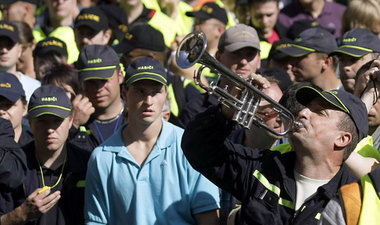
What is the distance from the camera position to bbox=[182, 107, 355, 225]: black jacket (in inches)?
202

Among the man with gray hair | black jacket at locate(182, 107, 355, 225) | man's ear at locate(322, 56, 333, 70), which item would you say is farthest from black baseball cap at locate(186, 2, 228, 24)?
black jacket at locate(182, 107, 355, 225)

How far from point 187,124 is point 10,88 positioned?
88.5 inches

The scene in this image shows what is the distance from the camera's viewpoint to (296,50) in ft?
27.6

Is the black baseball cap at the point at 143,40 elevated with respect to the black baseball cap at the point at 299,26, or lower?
elevated

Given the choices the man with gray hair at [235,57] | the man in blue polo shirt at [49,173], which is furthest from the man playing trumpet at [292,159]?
the man with gray hair at [235,57]

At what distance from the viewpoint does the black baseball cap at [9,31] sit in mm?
8992

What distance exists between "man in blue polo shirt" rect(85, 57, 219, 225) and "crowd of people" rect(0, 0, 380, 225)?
0.01 meters

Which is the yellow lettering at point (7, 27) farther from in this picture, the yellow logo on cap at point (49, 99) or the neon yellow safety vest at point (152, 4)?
the neon yellow safety vest at point (152, 4)

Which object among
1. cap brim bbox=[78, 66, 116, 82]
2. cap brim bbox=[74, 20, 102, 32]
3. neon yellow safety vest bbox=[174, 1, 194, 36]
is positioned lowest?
neon yellow safety vest bbox=[174, 1, 194, 36]

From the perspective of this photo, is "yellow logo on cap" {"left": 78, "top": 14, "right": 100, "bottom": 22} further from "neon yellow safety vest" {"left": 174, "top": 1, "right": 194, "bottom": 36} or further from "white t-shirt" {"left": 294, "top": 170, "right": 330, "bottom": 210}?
"white t-shirt" {"left": 294, "top": 170, "right": 330, "bottom": 210}

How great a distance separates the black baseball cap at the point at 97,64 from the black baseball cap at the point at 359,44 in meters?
2.10

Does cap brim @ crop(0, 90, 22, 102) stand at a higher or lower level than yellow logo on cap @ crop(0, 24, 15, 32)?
higher

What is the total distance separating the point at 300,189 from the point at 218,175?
0.55m

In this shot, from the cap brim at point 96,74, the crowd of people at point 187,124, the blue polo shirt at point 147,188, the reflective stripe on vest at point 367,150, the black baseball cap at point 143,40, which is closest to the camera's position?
the crowd of people at point 187,124
